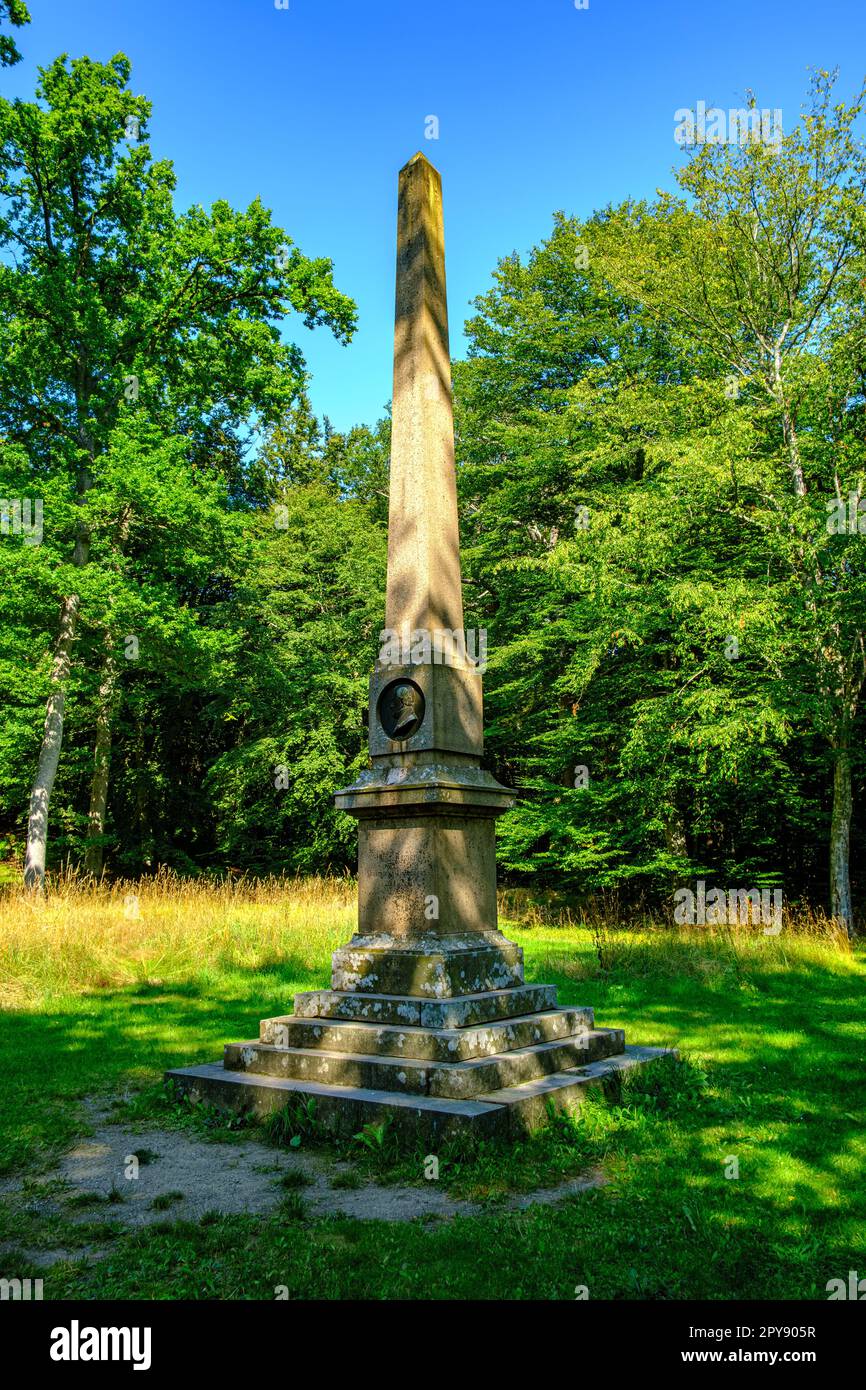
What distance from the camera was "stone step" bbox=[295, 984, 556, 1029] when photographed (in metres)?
5.28

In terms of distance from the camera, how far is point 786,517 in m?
13.2

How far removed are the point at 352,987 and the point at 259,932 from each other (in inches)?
227

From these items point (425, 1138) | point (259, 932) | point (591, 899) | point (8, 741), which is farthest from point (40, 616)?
point (425, 1138)

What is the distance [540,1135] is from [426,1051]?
0.76m

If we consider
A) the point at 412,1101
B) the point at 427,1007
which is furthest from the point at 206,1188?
the point at 427,1007

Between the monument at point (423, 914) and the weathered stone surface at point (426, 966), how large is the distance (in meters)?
0.01

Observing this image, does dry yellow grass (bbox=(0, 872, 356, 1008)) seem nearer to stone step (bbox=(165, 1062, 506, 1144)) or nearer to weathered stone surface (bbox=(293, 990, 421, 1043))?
stone step (bbox=(165, 1062, 506, 1144))

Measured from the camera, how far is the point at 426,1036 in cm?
505

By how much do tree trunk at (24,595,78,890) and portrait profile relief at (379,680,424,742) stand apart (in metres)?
11.9

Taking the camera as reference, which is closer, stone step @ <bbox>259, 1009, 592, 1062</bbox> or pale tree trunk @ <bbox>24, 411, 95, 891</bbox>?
stone step @ <bbox>259, 1009, 592, 1062</bbox>

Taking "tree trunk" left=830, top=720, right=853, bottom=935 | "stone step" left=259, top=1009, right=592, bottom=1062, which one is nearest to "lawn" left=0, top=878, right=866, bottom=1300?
"stone step" left=259, top=1009, right=592, bottom=1062

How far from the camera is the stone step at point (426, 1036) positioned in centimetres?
502

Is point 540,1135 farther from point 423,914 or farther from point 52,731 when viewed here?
point 52,731

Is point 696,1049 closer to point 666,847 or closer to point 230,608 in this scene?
point 666,847
